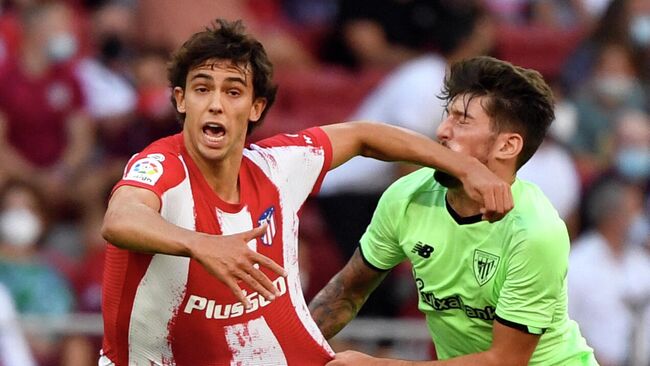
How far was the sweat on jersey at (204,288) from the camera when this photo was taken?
212 inches

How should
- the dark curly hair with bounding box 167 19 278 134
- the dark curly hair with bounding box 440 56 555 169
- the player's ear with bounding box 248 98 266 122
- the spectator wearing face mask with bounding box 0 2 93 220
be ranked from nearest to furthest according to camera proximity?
the dark curly hair with bounding box 167 19 278 134 < the player's ear with bounding box 248 98 266 122 < the dark curly hair with bounding box 440 56 555 169 < the spectator wearing face mask with bounding box 0 2 93 220

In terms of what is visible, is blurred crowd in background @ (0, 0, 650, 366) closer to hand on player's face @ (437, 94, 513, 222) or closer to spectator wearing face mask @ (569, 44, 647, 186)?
spectator wearing face mask @ (569, 44, 647, 186)

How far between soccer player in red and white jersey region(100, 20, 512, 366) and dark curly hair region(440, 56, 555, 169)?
253mm

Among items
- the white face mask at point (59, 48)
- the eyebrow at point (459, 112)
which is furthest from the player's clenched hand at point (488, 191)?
the white face mask at point (59, 48)

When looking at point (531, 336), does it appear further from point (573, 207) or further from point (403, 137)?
point (573, 207)

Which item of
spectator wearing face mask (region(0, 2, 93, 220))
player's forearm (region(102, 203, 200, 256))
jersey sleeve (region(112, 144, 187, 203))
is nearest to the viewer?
player's forearm (region(102, 203, 200, 256))

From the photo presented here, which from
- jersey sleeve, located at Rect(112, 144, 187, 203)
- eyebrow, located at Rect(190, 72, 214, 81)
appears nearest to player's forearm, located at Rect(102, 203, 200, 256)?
jersey sleeve, located at Rect(112, 144, 187, 203)

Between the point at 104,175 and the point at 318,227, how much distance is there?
150cm

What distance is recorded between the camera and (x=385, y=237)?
6.22 metres

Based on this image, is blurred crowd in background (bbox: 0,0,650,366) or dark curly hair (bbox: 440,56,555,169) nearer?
dark curly hair (bbox: 440,56,555,169)

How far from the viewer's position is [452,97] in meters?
6.04

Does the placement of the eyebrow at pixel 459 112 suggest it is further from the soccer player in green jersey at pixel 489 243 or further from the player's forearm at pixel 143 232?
the player's forearm at pixel 143 232

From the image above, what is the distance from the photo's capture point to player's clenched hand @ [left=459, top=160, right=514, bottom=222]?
5691mm

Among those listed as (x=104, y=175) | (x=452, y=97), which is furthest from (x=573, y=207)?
(x=452, y=97)
